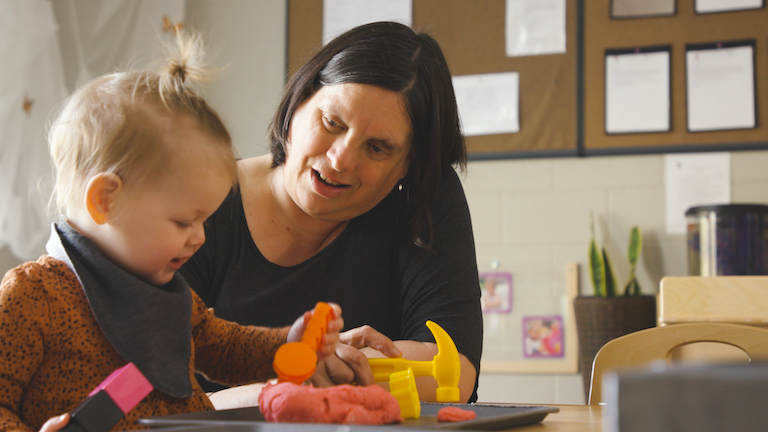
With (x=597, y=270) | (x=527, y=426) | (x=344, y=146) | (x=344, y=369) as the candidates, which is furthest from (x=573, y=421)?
(x=597, y=270)

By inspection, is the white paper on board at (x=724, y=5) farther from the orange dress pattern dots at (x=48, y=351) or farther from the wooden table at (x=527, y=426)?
the orange dress pattern dots at (x=48, y=351)

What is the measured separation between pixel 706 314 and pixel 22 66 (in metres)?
2.00

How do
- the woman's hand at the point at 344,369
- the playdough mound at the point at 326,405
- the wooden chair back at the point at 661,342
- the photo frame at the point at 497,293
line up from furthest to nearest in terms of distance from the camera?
1. the photo frame at the point at 497,293
2. the wooden chair back at the point at 661,342
3. the woman's hand at the point at 344,369
4. the playdough mound at the point at 326,405

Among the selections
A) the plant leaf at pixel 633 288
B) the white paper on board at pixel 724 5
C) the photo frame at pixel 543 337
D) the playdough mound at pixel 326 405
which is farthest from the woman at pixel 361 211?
the white paper on board at pixel 724 5

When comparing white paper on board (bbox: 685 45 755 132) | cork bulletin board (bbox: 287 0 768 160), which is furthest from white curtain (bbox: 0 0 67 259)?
white paper on board (bbox: 685 45 755 132)

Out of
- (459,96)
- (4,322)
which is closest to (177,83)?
(4,322)

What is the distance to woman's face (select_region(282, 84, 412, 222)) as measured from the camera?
3.38 feet

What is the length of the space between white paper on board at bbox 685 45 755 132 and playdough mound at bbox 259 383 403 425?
6.91 feet

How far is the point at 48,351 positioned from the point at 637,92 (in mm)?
2222

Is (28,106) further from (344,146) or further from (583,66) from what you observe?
(583,66)

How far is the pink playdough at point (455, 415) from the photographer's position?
54cm

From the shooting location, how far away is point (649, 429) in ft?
0.74

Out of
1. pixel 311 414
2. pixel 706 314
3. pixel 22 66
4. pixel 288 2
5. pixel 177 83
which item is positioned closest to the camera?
pixel 311 414

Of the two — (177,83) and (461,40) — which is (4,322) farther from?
(461,40)
